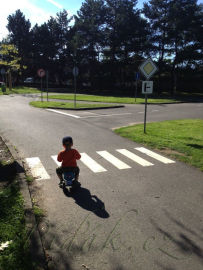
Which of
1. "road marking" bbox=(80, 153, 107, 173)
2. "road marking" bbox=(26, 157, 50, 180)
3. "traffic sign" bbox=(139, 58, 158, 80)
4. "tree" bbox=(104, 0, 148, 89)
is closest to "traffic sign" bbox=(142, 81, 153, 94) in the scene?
"traffic sign" bbox=(139, 58, 158, 80)

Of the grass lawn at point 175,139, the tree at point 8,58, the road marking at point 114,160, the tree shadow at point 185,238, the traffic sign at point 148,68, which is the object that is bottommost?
the tree shadow at point 185,238

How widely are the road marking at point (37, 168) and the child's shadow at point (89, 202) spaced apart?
3.80 ft

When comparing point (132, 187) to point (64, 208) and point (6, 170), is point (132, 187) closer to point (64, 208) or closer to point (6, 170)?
point (64, 208)

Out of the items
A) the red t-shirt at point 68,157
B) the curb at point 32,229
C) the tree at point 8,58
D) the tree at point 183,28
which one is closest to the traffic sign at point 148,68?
the red t-shirt at point 68,157

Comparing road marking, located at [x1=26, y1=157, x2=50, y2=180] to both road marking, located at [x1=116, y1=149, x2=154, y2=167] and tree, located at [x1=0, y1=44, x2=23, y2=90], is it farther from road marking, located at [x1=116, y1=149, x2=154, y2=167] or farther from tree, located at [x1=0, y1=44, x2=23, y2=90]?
tree, located at [x1=0, y1=44, x2=23, y2=90]

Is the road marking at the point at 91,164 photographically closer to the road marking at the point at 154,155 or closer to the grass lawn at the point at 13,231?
the road marking at the point at 154,155

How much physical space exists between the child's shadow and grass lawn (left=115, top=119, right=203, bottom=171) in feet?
10.7

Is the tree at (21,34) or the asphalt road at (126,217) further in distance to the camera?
the tree at (21,34)

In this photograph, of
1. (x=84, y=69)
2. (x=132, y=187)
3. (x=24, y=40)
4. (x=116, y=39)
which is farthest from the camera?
(x=24, y=40)

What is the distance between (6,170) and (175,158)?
188 inches

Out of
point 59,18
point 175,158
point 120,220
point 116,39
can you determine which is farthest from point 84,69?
point 120,220

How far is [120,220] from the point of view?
4.12 metres

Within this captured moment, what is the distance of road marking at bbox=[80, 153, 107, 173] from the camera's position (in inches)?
257

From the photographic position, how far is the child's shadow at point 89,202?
4377 mm
